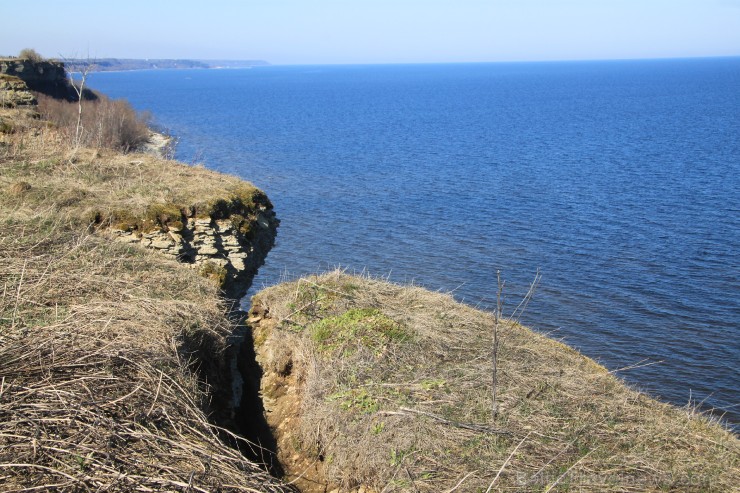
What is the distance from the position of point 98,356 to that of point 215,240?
9.79m

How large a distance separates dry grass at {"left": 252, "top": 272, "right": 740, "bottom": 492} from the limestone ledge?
3931mm

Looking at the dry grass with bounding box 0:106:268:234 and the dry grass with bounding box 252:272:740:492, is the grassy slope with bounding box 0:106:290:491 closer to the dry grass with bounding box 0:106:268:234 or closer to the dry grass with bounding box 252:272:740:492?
the dry grass with bounding box 0:106:268:234

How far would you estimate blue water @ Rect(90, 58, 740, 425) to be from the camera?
2369 cm

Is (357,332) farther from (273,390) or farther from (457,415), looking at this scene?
(457,415)

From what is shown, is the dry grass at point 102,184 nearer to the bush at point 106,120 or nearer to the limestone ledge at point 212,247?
the limestone ledge at point 212,247

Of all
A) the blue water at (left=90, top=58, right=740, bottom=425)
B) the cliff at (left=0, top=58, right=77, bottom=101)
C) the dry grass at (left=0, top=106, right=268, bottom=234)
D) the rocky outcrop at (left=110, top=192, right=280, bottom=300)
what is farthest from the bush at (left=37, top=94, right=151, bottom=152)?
the rocky outcrop at (left=110, top=192, right=280, bottom=300)

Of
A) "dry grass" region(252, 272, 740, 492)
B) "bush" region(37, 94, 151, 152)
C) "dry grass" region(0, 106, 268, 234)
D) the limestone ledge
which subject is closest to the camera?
"dry grass" region(252, 272, 740, 492)

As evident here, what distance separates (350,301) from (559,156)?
46.0m

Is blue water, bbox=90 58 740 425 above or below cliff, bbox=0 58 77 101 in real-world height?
below

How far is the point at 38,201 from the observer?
54.0 feet

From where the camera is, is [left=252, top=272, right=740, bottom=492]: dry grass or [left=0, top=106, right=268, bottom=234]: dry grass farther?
[left=0, top=106, right=268, bottom=234]: dry grass

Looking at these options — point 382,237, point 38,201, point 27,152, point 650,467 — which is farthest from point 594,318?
point 27,152

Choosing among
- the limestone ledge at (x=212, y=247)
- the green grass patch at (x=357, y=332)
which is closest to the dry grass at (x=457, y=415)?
the green grass patch at (x=357, y=332)

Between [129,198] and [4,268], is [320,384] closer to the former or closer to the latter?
[4,268]
